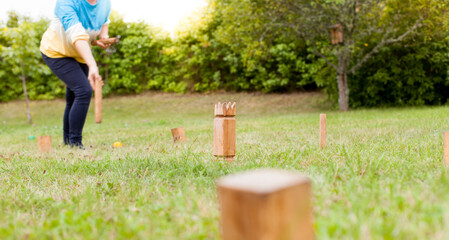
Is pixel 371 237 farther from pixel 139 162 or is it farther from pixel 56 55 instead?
pixel 56 55

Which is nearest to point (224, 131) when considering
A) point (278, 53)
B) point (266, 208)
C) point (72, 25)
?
point (266, 208)

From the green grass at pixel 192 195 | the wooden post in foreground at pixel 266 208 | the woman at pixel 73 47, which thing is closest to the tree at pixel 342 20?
the woman at pixel 73 47

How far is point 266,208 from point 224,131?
1.81m

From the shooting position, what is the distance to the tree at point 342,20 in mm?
9594

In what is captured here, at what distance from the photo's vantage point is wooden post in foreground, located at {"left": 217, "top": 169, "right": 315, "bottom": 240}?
831 millimetres

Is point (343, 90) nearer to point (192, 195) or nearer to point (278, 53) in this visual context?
point (278, 53)

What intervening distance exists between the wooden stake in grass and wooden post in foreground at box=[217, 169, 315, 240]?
5.61 feet

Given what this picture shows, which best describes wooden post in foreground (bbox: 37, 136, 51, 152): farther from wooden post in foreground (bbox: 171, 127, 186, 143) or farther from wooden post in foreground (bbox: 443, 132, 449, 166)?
wooden post in foreground (bbox: 443, 132, 449, 166)

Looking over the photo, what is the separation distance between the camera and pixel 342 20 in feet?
32.1

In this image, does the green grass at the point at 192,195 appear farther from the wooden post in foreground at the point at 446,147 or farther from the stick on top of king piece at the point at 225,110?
the stick on top of king piece at the point at 225,110

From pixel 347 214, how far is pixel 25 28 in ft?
41.0

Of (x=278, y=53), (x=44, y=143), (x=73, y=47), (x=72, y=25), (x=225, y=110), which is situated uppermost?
(x=278, y=53)

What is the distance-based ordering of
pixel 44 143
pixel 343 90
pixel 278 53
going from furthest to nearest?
pixel 278 53, pixel 343 90, pixel 44 143

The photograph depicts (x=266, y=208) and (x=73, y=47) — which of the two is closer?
(x=266, y=208)
